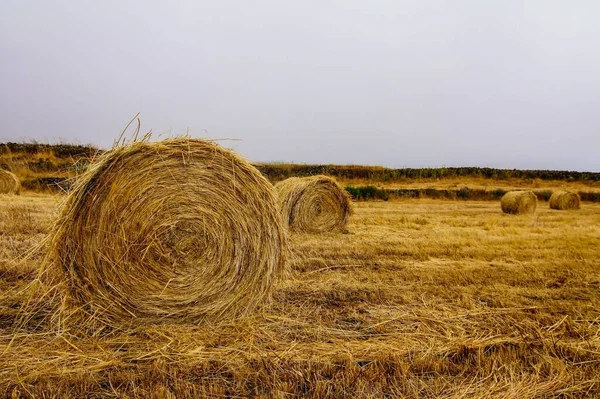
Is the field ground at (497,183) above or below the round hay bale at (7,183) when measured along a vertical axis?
above

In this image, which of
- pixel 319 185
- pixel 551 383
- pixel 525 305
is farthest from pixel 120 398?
pixel 319 185

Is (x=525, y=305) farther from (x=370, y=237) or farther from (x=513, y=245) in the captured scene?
(x=370, y=237)

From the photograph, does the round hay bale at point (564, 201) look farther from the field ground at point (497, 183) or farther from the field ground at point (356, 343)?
the field ground at point (356, 343)

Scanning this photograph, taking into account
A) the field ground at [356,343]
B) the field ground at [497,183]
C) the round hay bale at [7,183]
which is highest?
the field ground at [497,183]

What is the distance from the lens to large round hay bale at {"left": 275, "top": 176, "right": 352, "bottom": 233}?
10422 mm

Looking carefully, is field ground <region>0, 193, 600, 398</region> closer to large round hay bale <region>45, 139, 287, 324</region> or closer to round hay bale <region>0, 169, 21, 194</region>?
large round hay bale <region>45, 139, 287, 324</region>

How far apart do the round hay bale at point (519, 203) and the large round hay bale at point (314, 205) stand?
7.71 metres

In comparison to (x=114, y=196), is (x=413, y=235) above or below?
below

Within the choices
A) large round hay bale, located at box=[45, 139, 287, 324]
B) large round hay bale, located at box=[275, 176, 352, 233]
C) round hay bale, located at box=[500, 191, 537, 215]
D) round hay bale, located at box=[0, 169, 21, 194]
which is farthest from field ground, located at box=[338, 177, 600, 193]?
large round hay bale, located at box=[45, 139, 287, 324]

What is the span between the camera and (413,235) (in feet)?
31.4

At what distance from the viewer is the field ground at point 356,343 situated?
9.65 feet

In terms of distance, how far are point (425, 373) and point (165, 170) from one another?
8.60 feet

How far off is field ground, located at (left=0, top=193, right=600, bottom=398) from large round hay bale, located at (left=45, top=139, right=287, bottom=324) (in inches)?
8.9

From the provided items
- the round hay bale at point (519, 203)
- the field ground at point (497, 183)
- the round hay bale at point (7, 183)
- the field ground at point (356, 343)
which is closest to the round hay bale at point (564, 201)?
the round hay bale at point (519, 203)
